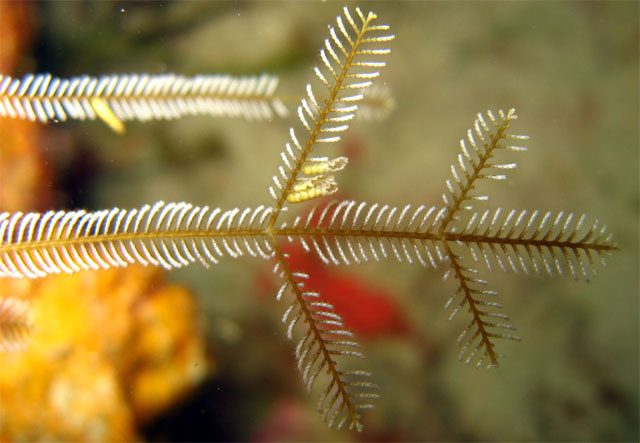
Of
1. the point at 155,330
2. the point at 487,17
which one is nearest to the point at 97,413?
the point at 155,330

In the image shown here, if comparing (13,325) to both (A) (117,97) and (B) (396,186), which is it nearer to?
(A) (117,97)

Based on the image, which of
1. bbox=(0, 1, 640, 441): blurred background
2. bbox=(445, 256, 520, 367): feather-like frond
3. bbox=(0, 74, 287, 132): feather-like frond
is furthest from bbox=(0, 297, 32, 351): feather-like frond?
bbox=(445, 256, 520, 367): feather-like frond

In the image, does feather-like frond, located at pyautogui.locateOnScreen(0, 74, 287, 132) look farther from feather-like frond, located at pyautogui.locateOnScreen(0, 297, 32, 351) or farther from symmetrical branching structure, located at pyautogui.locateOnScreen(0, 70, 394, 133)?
feather-like frond, located at pyautogui.locateOnScreen(0, 297, 32, 351)

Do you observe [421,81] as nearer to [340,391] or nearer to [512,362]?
[512,362]

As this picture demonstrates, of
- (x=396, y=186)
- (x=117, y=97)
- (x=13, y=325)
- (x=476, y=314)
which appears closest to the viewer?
(x=476, y=314)

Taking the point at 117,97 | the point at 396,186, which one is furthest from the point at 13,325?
the point at 396,186

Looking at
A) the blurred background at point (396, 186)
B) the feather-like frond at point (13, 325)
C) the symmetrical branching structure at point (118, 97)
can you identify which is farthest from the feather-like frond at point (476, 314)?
the feather-like frond at point (13, 325)

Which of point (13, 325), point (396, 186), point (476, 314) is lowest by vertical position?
point (13, 325)

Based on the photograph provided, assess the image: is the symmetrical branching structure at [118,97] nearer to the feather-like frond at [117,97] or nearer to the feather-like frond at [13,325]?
the feather-like frond at [117,97]
